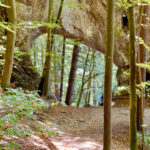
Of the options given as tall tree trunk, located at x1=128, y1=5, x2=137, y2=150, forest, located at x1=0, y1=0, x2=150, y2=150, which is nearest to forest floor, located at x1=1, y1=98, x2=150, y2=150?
forest, located at x1=0, y1=0, x2=150, y2=150

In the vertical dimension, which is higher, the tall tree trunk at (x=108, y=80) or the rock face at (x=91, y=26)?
the rock face at (x=91, y=26)

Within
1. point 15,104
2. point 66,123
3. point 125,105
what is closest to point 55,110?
point 66,123

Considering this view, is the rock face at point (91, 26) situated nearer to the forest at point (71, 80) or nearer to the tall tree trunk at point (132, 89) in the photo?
the forest at point (71, 80)

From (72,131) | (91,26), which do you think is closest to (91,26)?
(91,26)

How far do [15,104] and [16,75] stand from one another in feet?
25.1

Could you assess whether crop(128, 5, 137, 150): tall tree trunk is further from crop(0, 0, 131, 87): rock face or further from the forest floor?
crop(0, 0, 131, 87): rock face

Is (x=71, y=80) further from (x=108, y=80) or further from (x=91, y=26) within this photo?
(x=108, y=80)

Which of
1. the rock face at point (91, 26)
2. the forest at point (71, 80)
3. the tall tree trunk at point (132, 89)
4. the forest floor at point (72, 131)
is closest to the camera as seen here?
the forest at point (71, 80)

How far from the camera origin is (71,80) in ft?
42.0

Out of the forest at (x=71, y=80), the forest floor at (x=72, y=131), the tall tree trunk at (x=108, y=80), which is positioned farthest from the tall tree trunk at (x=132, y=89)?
the forest floor at (x=72, y=131)

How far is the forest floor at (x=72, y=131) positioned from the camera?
12.9 ft

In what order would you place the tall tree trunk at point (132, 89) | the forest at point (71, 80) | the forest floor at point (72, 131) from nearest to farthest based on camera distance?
the forest at point (71, 80) → the tall tree trunk at point (132, 89) → the forest floor at point (72, 131)

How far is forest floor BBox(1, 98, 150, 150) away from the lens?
393cm

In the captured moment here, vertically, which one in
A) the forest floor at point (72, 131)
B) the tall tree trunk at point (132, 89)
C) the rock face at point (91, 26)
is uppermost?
the rock face at point (91, 26)
